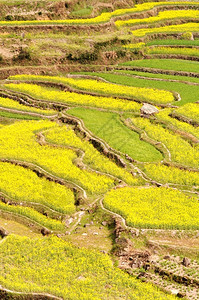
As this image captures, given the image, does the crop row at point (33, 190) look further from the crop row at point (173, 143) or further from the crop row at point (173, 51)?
the crop row at point (173, 51)

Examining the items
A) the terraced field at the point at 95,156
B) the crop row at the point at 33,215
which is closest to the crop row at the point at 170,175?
the terraced field at the point at 95,156

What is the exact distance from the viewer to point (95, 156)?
86.0 feet

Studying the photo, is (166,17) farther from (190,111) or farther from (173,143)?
(173,143)

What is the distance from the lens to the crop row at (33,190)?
2164 cm

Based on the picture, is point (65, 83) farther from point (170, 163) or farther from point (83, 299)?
point (83, 299)

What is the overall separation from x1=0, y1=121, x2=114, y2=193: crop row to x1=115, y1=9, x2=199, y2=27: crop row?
2390 centimetres

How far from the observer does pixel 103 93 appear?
115 feet

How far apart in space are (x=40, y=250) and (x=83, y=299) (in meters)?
3.15

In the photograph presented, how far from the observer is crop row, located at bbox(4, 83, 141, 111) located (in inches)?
1289

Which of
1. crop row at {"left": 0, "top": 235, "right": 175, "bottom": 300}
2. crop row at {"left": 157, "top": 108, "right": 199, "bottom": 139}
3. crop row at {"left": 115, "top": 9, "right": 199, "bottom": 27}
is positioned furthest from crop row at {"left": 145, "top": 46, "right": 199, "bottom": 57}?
crop row at {"left": 0, "top": 235, "right": 175, "bottom": 300}

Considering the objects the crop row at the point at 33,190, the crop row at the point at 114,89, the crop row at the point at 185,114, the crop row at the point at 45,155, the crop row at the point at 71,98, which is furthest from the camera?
the crop row at the point at 114,89

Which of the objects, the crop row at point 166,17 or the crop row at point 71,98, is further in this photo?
the crop row at point 166,17

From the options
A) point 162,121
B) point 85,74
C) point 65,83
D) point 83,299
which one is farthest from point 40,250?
point 85,74

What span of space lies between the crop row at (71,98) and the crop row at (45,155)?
3926mm
